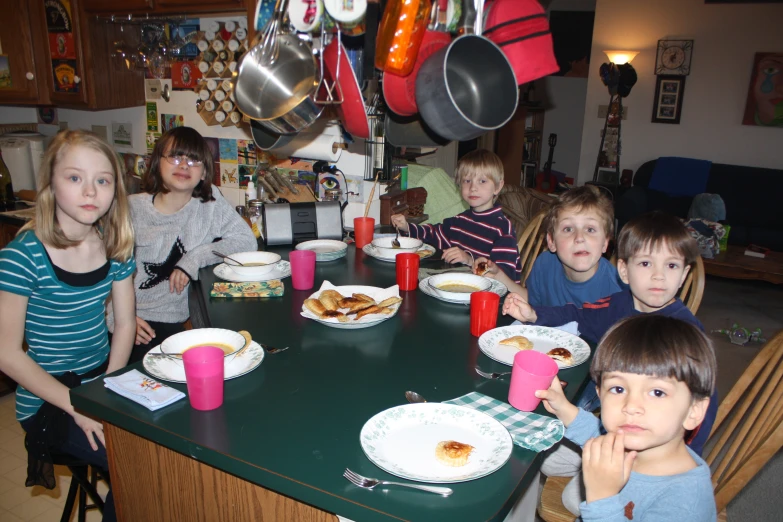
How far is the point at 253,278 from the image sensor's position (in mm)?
1855

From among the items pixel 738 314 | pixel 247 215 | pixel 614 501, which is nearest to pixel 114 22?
pixel 247 215

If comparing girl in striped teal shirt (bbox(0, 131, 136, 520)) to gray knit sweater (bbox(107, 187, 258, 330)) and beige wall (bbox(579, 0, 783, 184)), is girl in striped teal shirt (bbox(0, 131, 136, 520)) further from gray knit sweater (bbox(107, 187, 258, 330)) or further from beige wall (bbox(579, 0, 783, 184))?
beige wall (bbox(579, 0, 783, 184))

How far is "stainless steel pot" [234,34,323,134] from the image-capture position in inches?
64.0

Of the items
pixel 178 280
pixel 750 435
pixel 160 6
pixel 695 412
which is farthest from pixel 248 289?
pixel 160 6

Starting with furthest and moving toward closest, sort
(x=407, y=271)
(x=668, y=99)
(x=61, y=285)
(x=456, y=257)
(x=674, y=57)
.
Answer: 1. (x=668, y=99)
2. (x=674, y=57)
3. (x=456, y=257)
4. (x=407, y=271)
5. (x=61, y=285)

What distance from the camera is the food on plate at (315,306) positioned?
1.53m

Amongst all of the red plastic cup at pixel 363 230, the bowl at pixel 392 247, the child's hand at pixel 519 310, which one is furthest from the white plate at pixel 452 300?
the red plastic cup at pixel 363 230

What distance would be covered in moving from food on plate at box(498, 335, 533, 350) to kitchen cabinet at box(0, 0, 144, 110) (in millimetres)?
2604

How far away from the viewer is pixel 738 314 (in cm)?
440

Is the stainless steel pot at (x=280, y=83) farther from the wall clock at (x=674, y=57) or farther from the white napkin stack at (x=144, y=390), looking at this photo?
the wall clock at (x=674, y=57)

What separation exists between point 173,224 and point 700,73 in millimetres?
6066

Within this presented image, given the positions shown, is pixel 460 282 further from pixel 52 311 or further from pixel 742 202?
pixel 742 202

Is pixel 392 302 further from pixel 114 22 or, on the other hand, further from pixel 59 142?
pixel 114 22

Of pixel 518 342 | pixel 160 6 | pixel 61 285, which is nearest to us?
pixel 518 342
